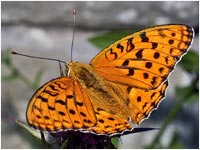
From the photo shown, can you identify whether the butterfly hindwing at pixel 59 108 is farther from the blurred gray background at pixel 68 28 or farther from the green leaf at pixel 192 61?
the blurred gray background at pixel 68 28

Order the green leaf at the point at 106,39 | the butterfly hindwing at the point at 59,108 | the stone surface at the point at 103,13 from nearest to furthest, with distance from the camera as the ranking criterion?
the butterfly hindwing at the point at 59,108, the green leaf at the point at 106,39, the stone surface at the point at 103,13

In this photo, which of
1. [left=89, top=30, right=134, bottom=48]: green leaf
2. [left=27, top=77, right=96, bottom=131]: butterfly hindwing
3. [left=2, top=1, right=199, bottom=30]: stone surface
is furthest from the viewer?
[left=2, top=1, right=199, bottom=30]: stone surface

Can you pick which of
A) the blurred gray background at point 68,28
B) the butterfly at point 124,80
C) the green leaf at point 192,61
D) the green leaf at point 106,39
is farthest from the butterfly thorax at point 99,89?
the blurred gray background at point 68,28

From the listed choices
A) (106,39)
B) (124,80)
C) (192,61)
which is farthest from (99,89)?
(192,61)

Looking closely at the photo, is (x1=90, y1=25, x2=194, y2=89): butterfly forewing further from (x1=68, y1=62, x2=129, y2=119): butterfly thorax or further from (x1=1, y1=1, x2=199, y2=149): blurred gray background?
(x1=1, y1=1, x2=199, y2=149): blurred gray background

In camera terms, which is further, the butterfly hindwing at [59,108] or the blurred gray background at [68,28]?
the blurred gray background at [68,28]

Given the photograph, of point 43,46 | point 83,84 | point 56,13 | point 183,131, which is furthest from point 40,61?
point 83,84

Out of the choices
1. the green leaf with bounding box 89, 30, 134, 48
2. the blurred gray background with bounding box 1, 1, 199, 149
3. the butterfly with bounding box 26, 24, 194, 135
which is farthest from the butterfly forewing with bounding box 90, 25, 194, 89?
the blurred gray background with bounding box 1, 1, 199, 149

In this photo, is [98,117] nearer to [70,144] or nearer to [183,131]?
[70,144]
